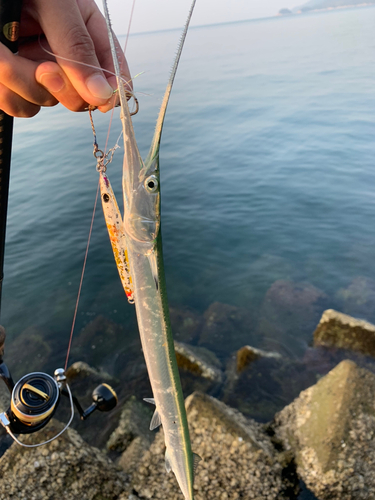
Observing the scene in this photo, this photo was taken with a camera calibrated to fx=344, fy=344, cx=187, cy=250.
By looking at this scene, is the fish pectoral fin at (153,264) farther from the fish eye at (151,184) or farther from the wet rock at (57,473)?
the wet rock at (57,473)

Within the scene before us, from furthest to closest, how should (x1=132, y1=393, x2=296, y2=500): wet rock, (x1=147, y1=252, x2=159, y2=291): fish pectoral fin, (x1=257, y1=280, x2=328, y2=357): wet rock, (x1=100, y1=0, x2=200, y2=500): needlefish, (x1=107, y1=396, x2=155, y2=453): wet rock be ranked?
(x1=257, y1=280, x2=328, y2=357): wet rock
(x1=107, y1=396, x2=155, y2=453): wet rock
(x1=132, y1=393, x2=296, y2=500): wet rock
(x1=147, y1=252, x2=159, y2=291): fish pectoral fin
(x1=100, y1=0, x2=200, y2=500): needlefish

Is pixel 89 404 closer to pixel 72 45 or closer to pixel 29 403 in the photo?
pixel 29 403

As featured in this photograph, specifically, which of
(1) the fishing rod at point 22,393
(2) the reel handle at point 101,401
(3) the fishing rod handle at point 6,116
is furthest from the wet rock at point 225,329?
(3) the fishing rod handle at point 6,116

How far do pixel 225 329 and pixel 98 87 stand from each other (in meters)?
6.54

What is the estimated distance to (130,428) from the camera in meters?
5.07

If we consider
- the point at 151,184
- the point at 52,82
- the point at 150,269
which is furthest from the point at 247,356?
the point at 52,82

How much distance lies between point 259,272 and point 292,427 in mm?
5085

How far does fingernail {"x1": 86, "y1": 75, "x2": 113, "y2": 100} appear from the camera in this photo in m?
1.67

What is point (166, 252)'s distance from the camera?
32.9ft

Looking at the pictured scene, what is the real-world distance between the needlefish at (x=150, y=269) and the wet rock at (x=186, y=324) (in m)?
4.72

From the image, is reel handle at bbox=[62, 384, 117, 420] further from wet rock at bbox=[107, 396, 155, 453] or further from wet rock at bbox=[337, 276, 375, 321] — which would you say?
wet rock at bbox=[337, 276, 375, 321]

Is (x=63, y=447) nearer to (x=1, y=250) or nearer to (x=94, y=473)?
(x=94, y=473)

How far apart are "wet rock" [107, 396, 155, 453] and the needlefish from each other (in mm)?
2452

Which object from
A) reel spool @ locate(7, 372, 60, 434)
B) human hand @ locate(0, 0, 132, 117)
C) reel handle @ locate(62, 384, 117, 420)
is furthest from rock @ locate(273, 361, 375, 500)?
human hand @ locate(0, 0, 132, 117)
